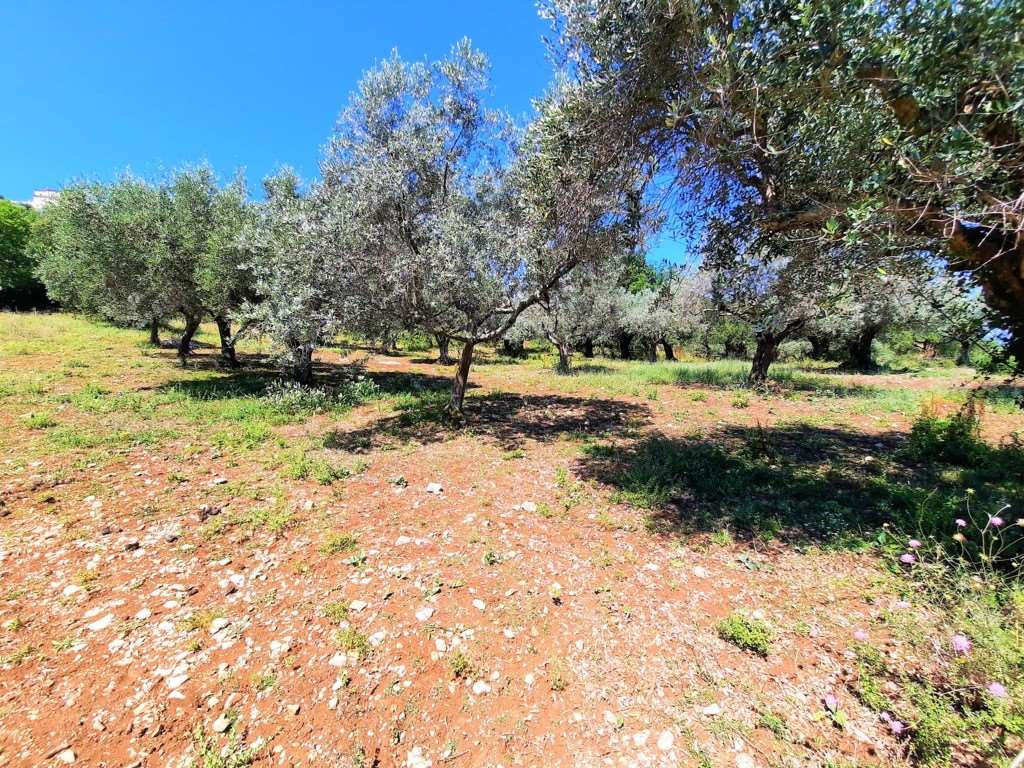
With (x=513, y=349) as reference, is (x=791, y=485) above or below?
below

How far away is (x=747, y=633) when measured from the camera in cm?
377

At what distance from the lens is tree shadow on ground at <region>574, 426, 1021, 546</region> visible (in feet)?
19.0

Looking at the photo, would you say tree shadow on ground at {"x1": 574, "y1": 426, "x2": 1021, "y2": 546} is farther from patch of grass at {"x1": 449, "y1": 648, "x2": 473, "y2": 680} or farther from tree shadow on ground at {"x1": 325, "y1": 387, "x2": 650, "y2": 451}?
patch of grass at {"x1": 449, "y1": 648, "x2": 473, "y2": 680}

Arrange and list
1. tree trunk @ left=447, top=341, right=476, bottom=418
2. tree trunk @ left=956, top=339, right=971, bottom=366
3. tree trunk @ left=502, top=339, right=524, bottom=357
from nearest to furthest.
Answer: tree trunk @ left=956, top=339, right=971, bottom=366 → tree trunk @ left=447, top=341, right=476, bottom=418 → tree trunk @ left=502, top=339, right=524, bottom=357

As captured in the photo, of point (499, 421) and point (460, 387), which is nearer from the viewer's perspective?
point (460, 387)

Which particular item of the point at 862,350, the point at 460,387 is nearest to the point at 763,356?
the point at 460,387

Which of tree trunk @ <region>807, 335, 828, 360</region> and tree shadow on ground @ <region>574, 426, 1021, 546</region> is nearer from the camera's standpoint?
tree shadow on ground @ <region>574, 426, 1021, 546</region>

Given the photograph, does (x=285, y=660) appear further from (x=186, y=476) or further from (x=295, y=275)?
(x=295, y=275)

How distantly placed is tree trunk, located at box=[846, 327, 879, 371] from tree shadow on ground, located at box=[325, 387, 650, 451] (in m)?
28.5

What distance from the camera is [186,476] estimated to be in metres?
7.42

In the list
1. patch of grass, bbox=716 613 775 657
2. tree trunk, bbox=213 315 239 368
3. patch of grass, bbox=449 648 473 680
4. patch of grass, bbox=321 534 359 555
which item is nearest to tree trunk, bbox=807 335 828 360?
patch of grass, bbox=716 613 775 657

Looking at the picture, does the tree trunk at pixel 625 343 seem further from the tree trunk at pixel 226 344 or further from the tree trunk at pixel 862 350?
the tree trunk at pixel 226 344

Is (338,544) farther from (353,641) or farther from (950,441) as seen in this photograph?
(950,441)

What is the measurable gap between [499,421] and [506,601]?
815 centimetres
